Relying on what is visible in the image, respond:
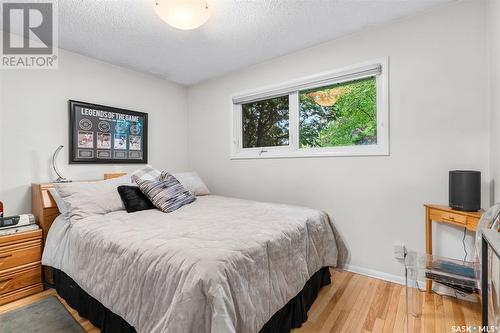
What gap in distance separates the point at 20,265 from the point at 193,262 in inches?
74.6

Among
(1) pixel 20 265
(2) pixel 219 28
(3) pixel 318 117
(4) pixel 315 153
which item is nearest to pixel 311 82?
(3) pixel 318 117

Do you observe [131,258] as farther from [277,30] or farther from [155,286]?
[277,30]

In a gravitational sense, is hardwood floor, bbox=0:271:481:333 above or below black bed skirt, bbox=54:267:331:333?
below

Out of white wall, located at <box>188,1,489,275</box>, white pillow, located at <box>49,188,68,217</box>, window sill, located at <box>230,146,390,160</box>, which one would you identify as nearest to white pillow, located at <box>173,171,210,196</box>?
window sill, located at <box>230,146,390,160</box>

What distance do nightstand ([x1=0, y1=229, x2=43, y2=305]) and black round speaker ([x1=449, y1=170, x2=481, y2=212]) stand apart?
3.36 metres

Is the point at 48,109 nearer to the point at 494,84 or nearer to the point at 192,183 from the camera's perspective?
the point at 192,183

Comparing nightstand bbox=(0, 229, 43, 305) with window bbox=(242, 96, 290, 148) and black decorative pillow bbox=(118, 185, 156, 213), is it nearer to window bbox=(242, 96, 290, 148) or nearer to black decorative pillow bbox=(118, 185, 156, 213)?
black decorative pillow bbox=(118, 185, 156, 213)

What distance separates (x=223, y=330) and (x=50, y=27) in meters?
2.82

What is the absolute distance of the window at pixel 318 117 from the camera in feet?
7.55

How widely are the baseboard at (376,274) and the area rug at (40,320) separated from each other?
227cm

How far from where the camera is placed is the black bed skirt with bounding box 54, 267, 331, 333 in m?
1.41

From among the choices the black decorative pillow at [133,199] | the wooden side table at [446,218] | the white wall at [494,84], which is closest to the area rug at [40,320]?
the black decorative pillow at [133,199]

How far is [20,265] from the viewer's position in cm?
199

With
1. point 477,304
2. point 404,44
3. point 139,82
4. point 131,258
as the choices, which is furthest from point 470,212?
point 139,82
